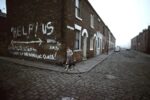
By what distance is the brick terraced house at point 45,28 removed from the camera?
10.7 metres

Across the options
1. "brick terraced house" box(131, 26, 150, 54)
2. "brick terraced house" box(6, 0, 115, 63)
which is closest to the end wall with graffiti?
"brick terraced house" box(6, 0, 115, 63)

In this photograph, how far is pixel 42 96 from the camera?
4.86 metres

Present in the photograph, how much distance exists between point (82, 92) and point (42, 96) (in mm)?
1564

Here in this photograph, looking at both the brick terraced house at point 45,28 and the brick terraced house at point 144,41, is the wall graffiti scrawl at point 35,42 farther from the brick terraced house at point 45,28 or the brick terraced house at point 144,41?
the brick terraced house at point 144,41

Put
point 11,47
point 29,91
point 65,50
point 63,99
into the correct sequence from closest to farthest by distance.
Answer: point 63,99, point 29,91, point 65,50, point 11,47

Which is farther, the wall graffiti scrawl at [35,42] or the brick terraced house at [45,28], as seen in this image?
the wall graffiti scrawl at [35,42]

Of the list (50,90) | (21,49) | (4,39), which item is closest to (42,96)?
(50,90)

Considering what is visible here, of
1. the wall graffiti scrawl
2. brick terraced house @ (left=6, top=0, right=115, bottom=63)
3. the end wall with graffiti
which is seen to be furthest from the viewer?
the wall graffiti scrawl

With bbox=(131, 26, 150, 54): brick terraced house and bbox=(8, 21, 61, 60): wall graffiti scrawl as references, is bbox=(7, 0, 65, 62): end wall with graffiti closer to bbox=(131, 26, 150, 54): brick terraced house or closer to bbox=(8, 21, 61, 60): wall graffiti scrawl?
bbox=(8, 21, 61, 60): wall graffiti scrawl

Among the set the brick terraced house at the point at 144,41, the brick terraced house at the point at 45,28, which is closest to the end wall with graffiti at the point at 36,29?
the brick terraced house at the point at 45,28

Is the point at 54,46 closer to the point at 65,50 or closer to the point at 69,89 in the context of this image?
the point at 65,50

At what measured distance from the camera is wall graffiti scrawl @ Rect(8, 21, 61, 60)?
1104 cm

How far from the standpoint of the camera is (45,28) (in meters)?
11.4

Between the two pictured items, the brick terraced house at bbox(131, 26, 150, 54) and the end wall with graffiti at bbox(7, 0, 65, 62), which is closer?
the end wall with graffiti at bbox(7, 0, 65, 62)
